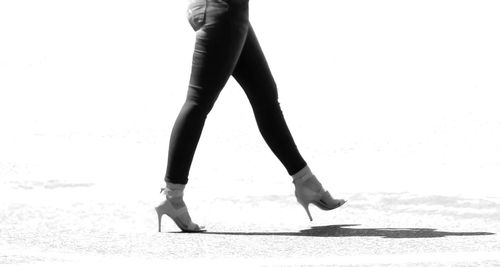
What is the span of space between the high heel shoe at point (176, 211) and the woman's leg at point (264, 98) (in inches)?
21.8

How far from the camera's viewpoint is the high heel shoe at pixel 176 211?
645 centimetres

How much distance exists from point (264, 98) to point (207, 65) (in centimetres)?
43

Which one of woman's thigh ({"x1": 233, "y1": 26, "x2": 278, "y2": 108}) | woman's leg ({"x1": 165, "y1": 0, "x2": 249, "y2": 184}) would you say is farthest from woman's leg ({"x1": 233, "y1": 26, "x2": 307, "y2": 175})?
woman's leg ({"x1": 165, "y1": 0, "x2": 249, "y2": 184})

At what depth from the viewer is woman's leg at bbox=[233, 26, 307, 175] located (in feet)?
21.7

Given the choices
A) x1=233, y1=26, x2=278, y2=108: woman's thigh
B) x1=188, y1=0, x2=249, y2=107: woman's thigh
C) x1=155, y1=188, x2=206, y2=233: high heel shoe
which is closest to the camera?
x1=188, y1=0, x2=249, y2=107: woman's thigh

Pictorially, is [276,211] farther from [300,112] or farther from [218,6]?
[300,112]

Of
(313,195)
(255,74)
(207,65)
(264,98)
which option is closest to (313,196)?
(313,195)

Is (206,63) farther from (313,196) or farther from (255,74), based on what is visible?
(313,196)

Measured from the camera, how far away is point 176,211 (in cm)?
646

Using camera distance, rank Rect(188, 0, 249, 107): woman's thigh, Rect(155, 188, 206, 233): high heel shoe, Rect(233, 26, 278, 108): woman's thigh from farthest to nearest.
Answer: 1. Rect(233, 26, 278, 108): woman's thigh
2. Rect(155, 188, 206, 233): high heel shoe
3. Rect(188, 0, 249, 107): woman's thigh

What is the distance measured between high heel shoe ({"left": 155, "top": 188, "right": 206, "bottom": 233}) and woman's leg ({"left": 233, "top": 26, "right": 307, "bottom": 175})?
0.55m

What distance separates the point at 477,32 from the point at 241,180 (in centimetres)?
687

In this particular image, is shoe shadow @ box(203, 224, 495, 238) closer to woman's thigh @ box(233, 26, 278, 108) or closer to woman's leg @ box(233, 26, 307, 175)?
woman's leg @ box(233, 26, 307, 175)

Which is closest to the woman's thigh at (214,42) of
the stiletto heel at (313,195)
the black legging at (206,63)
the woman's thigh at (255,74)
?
the black legging at (206,63)
